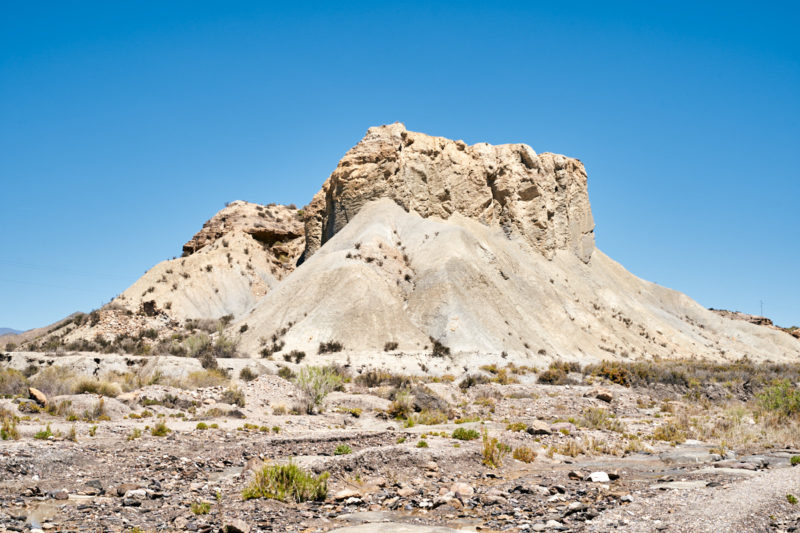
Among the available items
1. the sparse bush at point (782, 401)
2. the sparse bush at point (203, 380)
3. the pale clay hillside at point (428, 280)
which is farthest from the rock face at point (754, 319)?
the sparse bush at point (203, 380)

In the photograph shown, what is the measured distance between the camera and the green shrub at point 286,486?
9820mm

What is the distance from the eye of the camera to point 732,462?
1300 centimetres

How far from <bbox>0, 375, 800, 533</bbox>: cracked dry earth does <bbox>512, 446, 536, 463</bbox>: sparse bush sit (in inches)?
5.0

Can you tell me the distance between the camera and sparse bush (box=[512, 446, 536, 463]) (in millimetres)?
13828

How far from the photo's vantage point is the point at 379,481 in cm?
1145

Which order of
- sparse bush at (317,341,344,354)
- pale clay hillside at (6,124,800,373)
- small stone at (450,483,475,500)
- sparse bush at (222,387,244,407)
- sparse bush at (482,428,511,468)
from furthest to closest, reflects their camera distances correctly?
pale clay hillside at (6,124,800,373) < sparse bush at (317,341,344,354) < sparse bush at (222,387,244,407) < sparse bush at (482,428,511,468) < small stone at (450,483,475,500)

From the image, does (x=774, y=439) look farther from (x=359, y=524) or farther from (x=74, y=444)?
(x=74, y=444)

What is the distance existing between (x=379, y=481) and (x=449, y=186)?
43.8m

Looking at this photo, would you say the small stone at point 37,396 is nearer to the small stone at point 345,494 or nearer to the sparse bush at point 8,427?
the sparse bush at point 8,427

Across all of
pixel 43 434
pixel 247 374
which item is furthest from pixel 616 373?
pixel 43 434

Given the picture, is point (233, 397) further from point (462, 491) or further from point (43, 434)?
point (462, 491)

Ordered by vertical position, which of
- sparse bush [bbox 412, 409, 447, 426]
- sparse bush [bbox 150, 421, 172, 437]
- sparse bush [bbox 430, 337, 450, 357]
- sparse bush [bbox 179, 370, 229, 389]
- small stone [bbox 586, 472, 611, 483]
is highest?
sparse bush [bbox 430, 337, 450, 357]

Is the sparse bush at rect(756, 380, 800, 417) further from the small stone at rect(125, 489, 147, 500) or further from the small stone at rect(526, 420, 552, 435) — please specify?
the small stone at rect(125, 489, 147, 500)

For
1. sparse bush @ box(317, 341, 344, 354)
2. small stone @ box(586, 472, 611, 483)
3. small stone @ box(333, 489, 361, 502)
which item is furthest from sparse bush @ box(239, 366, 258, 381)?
small stone @ box(586, 472, 611, 483)
